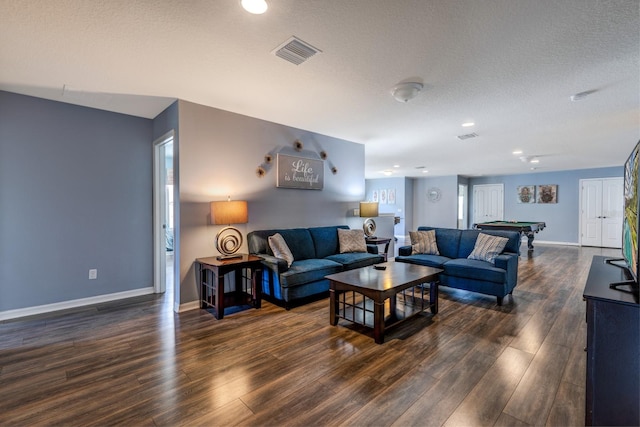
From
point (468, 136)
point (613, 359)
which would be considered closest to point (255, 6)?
point (613, 359)

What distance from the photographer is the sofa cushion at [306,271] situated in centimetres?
345

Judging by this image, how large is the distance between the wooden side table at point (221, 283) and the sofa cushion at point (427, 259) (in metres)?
2.26

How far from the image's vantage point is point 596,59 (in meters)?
2.50

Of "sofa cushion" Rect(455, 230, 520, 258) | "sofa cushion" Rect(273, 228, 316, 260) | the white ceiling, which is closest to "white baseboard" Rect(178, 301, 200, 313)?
"sofa cushion" Rect(273, 228, 316, 260)

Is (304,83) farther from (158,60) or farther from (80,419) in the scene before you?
(80,419)

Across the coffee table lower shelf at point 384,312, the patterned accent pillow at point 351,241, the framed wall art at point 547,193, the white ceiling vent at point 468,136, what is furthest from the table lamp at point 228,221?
Result: the framed wall art at point 547,193

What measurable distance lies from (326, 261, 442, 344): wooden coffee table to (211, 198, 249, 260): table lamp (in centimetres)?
135

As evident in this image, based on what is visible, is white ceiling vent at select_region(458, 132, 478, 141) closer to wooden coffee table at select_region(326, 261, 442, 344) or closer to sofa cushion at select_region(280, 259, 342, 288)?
wooden coffee table at select_region(326, 261, 442, 344)

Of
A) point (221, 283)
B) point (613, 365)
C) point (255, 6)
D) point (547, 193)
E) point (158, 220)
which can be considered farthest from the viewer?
point (547, 193)

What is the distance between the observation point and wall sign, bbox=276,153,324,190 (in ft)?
14.7

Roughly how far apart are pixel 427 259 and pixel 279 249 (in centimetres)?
217

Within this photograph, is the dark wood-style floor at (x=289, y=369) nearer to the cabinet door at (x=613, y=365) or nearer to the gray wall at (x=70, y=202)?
the cabinet door at (x=613, y=365)

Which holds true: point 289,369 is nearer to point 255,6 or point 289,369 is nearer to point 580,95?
point 255,6

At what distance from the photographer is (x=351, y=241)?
4.75 m
